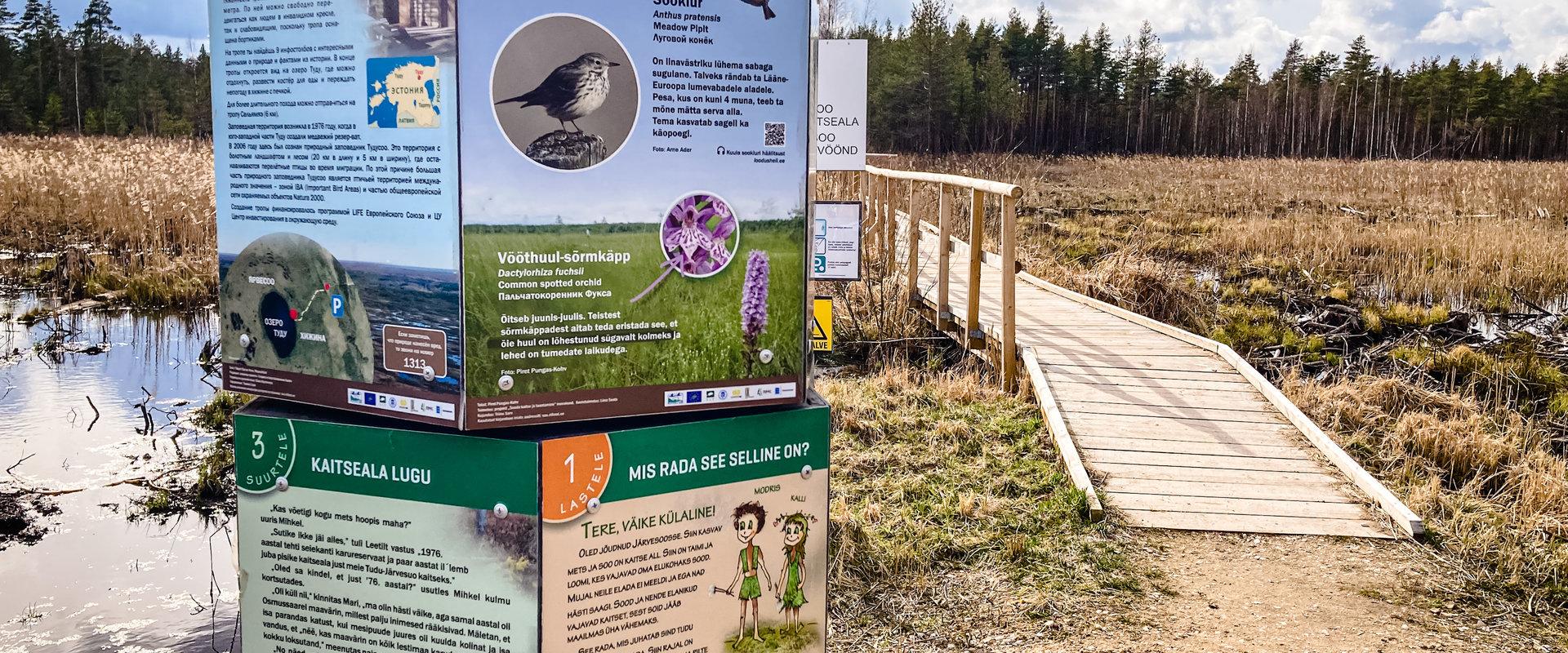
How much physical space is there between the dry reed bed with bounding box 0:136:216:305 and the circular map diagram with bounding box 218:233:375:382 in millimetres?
10527

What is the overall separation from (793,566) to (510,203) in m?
1.19

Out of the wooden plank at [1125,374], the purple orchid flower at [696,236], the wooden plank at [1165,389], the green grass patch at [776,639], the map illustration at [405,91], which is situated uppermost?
the map illustration at [405,91]

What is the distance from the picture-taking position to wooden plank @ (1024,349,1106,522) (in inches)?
235

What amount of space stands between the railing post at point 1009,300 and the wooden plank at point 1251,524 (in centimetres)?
246

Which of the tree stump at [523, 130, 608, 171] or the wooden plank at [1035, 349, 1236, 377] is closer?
the tree stump at [523, 130, 608, 171]

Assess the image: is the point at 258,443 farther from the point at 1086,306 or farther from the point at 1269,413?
the point at 1086,306

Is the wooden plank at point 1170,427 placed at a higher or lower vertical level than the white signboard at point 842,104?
lower

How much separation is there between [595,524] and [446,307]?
1.98ft

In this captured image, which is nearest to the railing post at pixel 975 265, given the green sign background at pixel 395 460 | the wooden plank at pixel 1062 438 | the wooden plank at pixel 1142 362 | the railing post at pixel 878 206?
the wooden plank at pixel 1142 362

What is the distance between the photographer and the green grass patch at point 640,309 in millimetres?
2482

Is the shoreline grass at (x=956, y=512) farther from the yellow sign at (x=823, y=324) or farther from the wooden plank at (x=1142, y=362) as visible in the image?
the yellow sign at (x=823, y=324)

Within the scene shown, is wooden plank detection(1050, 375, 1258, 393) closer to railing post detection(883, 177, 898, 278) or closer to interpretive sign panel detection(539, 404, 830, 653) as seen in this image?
railing post detection(883, 177, 898, 278)

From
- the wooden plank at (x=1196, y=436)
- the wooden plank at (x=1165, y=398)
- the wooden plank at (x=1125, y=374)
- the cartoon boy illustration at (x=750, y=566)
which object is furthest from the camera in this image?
the wooden plank at (x=1125, y=374)

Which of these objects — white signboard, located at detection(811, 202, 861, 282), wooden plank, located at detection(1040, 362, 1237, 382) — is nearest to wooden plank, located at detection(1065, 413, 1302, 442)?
wooden plank, located at detection(1040, 362, 1237, 382)
